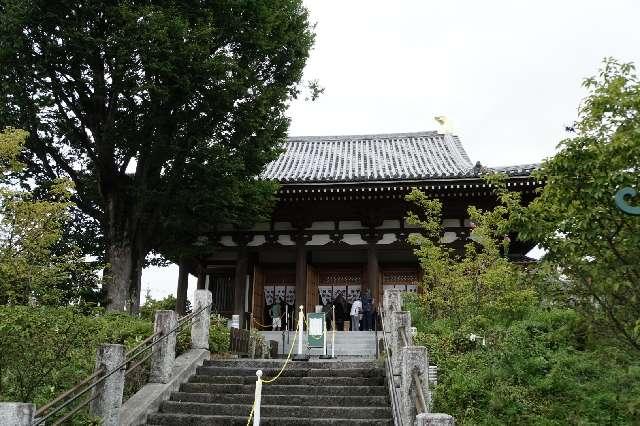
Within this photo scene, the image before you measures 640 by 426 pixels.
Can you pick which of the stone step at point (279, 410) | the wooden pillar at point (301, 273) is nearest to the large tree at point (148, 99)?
the wooden pillar at point (301, 273)

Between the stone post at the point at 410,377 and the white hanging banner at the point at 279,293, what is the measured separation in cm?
1234

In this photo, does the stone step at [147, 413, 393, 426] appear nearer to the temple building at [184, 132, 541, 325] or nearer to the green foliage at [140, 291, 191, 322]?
the temple building at [184, 132, 541, 325]

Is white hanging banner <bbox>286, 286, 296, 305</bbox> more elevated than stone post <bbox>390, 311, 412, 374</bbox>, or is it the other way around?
white hanging banner <bbox>286, 286, 296, 305</bbox>

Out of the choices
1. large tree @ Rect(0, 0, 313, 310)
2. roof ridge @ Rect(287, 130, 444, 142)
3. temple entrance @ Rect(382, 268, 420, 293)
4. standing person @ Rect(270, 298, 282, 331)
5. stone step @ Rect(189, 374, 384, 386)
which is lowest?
stone step @ Rect(189, 374, 384, 386)

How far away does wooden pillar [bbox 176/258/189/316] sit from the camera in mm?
18281

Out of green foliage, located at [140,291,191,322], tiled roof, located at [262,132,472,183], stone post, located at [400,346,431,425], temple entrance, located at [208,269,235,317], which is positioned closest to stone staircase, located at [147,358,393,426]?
stone post, located at [400,346,431,425]

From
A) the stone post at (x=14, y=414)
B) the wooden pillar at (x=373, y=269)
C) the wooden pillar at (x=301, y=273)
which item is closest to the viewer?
the stone post at (x=14, y=414)

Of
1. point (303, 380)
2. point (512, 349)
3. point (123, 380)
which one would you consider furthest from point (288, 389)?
point (512, 349)

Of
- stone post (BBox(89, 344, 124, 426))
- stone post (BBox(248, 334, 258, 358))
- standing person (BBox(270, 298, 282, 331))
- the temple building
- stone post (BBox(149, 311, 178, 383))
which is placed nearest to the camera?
stone post (BBox(89, 344, 124, 426))

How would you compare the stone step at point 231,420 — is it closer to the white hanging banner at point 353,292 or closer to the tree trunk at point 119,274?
the tree trunk at point 119,274

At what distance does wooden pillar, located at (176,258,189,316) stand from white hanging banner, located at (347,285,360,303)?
5492 millimetres

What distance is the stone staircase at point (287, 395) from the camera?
835cm

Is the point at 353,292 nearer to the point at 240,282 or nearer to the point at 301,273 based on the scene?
the point at 301,273

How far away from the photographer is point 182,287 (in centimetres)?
1833
